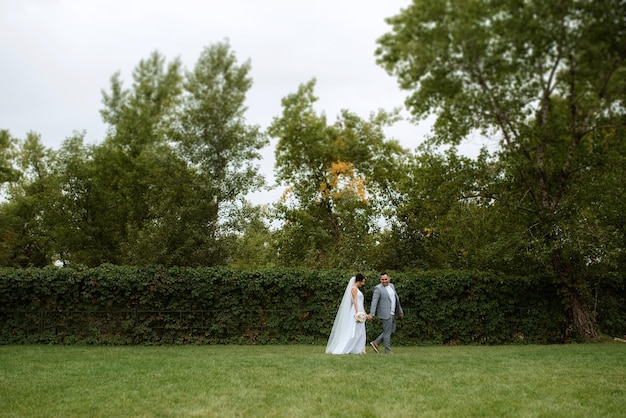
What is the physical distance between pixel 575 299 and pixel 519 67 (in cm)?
1358

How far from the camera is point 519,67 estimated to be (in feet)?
25.9

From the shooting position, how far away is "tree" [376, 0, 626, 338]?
7.32m

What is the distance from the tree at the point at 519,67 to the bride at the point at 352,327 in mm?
5499

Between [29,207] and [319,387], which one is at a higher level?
[29,207]

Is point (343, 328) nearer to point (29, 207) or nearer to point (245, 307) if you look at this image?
point (245, 307)

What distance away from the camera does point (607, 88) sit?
304 inches

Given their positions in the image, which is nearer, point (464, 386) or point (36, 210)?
point (464, 386)

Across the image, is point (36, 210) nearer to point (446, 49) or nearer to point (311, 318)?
point (311, 318)

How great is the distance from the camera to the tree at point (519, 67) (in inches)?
288

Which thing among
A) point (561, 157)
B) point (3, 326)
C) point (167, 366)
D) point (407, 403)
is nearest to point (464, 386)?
point (407, 403)

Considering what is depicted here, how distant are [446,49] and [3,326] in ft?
58.1

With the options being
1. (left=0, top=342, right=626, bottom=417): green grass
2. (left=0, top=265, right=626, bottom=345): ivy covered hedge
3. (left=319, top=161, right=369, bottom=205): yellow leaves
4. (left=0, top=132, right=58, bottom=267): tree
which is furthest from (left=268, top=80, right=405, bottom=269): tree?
(left=0, top=342, right=626, bottom=417): green grass

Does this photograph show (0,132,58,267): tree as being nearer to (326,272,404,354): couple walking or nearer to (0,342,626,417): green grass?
(0,342,626,417): green grass

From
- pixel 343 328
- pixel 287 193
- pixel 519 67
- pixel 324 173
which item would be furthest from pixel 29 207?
pixel 519 67
